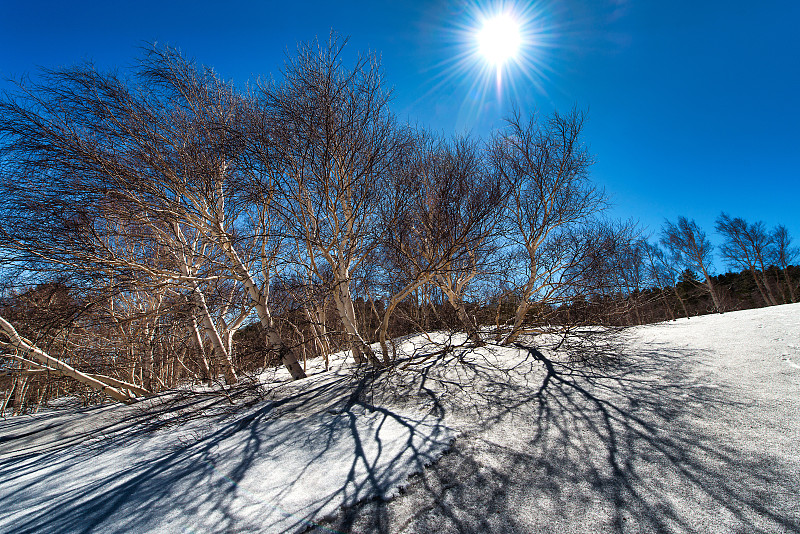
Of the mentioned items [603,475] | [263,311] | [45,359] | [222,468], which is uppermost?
[263,311]

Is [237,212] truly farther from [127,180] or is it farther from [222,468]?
Result: [222,468]

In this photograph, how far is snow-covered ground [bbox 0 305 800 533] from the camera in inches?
76.2

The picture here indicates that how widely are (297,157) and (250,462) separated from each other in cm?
451

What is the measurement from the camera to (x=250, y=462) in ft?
9.33

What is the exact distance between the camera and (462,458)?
2.62 metres

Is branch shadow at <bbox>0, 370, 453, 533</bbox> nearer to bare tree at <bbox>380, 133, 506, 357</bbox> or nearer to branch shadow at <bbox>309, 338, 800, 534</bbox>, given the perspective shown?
branch shadow at <bbox>309, 338, 800, 534</bbox>

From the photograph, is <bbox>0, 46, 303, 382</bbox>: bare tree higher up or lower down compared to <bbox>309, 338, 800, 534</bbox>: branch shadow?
higher up

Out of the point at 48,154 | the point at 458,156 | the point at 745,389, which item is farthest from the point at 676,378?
the point at 48,154

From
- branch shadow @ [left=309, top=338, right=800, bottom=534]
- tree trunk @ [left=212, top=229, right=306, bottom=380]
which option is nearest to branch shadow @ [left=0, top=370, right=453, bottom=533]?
branch shadow @ [left=309, top=338, right=800, bottom=534]

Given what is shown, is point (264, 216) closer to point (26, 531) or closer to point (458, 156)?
point (458, 156)

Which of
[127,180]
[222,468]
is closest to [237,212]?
[127,180]

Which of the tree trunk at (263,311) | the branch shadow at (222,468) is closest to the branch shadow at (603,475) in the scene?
the branch shadow at (222,468)

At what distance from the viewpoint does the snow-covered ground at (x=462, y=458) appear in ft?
6.35

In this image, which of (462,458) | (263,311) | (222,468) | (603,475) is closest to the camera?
(603,475)
